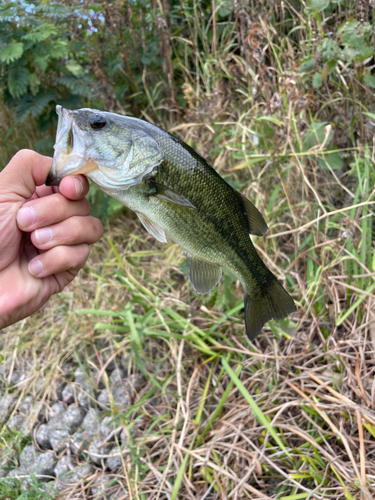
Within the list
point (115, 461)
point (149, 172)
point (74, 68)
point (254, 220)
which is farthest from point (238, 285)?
point (74, 68)

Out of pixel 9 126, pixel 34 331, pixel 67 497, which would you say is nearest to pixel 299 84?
pixel 9 126

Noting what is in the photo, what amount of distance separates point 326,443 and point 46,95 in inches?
112

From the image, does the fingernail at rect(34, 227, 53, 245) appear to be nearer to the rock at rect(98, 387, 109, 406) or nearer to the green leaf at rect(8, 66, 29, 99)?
the rock at rect(98, 387, 109, 406)

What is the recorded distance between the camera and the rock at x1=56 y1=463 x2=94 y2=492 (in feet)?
7.50

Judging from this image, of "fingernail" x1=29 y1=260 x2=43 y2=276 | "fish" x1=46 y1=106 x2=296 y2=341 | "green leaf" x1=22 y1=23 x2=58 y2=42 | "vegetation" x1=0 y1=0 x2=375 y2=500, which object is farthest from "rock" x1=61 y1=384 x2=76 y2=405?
"green leaf" x1=22 y1=23 x2=58 y2=42

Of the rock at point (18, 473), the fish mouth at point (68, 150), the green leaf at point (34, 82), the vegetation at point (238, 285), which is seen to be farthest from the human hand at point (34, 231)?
the green leaf at point (34, 82)

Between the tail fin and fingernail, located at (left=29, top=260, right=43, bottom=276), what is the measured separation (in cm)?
72

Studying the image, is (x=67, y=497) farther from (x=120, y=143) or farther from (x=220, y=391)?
(x=120, y=143)

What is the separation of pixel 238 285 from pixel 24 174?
1526 mm

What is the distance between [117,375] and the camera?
2.70 meters

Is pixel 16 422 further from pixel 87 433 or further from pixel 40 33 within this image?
pixel 40 33

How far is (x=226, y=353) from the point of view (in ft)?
8.17

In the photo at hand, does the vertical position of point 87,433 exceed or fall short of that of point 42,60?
it falls short

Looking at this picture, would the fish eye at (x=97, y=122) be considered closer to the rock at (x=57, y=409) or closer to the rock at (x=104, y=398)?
the rock at (x=104, y=398)
